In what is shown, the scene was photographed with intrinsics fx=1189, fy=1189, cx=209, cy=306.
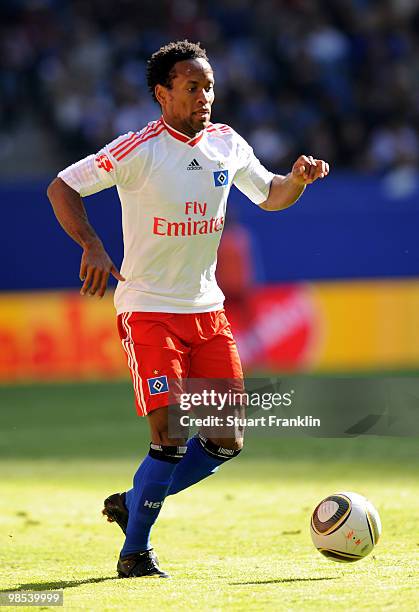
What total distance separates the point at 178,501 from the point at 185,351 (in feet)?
7.75

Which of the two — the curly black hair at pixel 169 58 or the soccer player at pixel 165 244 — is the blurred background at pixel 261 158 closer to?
the soccer player at pixel 165 244

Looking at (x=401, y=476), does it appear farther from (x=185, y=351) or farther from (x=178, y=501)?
(x=185, y=351)

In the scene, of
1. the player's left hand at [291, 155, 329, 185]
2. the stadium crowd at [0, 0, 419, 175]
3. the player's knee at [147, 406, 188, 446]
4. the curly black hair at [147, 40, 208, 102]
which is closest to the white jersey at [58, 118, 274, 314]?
the curly black hair at [147, 40, 208, 102]

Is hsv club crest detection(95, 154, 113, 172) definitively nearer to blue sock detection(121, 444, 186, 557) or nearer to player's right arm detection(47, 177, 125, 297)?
player's right arm detection(47, 177, 125, 297)

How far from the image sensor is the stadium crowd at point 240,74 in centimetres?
1772

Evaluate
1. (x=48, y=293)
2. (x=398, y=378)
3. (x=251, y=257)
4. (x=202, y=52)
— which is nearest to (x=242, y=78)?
(x=251, y=257)

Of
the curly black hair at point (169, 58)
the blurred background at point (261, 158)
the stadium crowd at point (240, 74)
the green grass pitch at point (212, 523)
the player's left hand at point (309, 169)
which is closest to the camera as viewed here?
the green grass pitch at point (212, 523)

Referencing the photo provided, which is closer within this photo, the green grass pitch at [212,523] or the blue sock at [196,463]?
the green grass pitch at [212,523]

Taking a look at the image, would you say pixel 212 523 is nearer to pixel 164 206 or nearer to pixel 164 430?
pixel 164 430

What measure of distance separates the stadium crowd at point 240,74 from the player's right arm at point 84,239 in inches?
462

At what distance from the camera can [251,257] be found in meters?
16.2

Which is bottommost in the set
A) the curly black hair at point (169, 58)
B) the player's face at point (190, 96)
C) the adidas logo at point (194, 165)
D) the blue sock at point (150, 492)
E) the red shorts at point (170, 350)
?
the blue sock at point (150, 492)

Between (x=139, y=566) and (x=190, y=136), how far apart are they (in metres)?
2.06

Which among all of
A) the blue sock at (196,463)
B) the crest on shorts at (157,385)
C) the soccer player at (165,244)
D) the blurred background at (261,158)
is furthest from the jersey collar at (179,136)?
the blurred background at (261,158)
